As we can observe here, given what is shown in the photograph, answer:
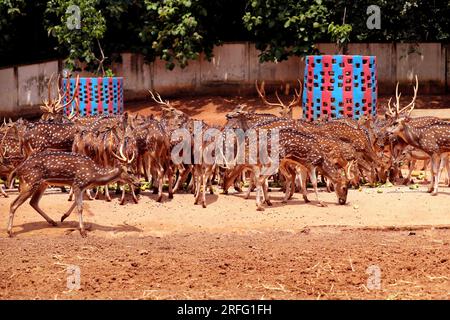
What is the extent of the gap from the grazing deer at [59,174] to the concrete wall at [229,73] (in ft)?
42.7

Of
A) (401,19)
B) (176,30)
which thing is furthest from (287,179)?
(401,19)

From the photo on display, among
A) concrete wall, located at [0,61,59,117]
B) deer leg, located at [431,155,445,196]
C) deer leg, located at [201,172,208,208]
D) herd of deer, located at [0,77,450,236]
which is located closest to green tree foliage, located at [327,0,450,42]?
herd of deer, located at [0,77,450,236]

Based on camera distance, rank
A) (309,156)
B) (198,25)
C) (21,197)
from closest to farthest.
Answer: (21,197) < (309,156) < (198,25)

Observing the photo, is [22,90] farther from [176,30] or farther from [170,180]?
[170,180]

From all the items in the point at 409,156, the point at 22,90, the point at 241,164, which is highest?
the point at 22,90

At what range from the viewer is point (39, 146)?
1512cm

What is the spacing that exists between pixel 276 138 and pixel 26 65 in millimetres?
13139

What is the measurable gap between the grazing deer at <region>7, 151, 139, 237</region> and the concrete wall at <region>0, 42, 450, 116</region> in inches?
512

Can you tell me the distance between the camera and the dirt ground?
9.54 meters

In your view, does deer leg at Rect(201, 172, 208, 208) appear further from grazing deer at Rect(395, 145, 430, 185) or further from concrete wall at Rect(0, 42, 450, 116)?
concrete wall at Rect(0, 42, 450, 116)

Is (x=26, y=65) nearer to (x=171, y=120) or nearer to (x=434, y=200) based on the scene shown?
(x=171, y=120)

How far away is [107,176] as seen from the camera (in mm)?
12680

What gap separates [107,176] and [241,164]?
2778mm
